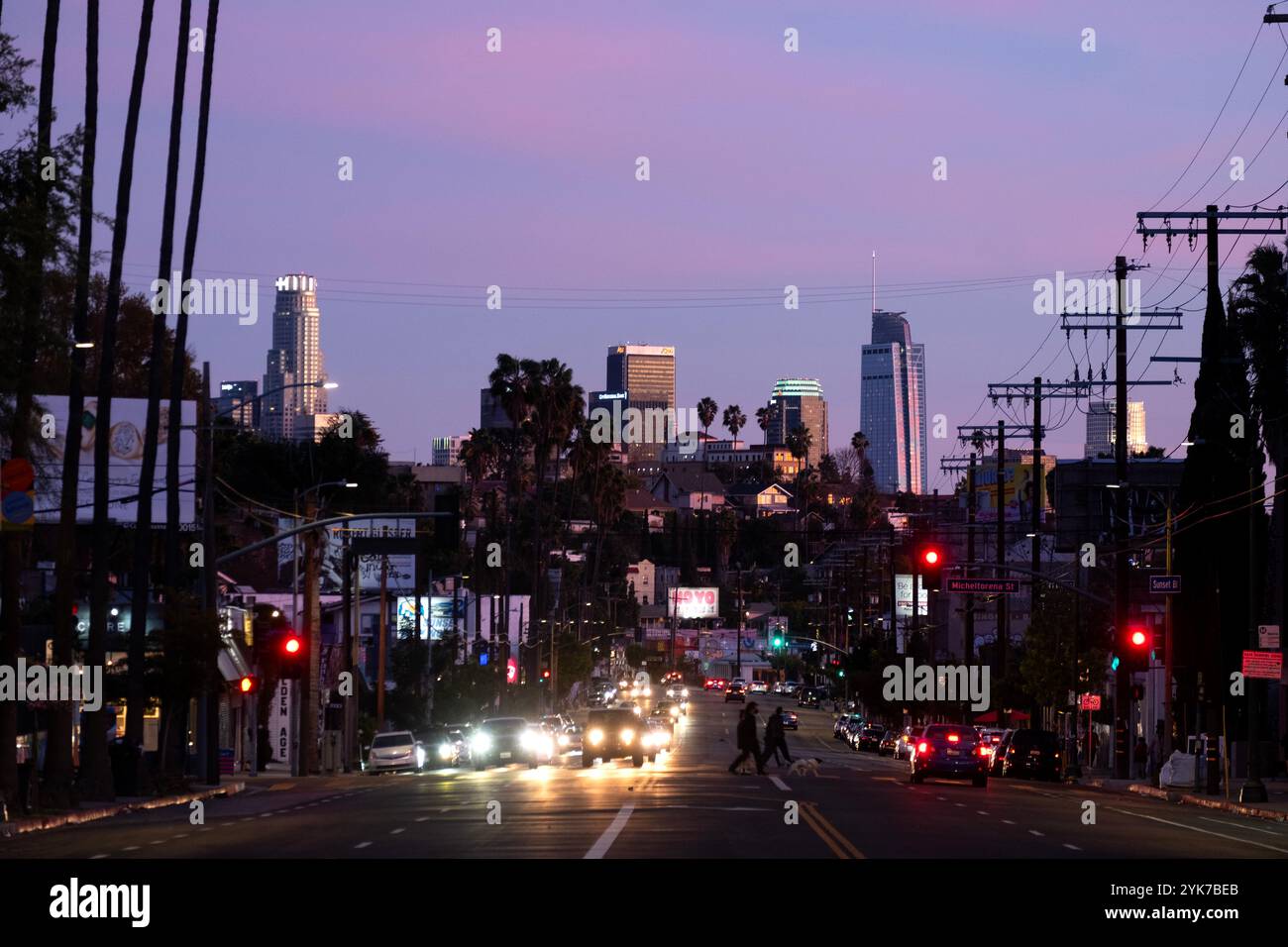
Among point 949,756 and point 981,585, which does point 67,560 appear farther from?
point 981,585

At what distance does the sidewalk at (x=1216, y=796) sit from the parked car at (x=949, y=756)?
5287mm

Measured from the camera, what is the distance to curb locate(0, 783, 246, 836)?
3278 centimetres

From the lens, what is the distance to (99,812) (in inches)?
1473

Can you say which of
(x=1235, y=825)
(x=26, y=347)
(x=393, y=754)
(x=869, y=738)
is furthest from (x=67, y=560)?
(x=869, y=738)

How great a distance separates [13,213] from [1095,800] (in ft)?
94.2

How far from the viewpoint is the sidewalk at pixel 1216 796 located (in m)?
42.2

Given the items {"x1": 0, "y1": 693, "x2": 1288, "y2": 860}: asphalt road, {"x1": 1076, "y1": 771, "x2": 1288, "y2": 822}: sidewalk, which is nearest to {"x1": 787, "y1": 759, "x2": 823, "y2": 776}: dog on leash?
{"x1": 0, "y1": 693, "x2": 1288, "y2": 860}: asphalt road

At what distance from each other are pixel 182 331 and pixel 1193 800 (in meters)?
28.6

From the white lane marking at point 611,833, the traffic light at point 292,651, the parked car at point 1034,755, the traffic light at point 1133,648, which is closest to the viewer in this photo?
the white lane marking at point 611,833

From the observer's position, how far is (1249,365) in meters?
68.0

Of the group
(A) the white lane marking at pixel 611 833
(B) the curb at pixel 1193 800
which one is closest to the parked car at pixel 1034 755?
(B) the curb at pixel 1193 800

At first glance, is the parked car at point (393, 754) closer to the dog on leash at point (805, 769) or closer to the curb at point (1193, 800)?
the dog on leash at point (805, 769)
